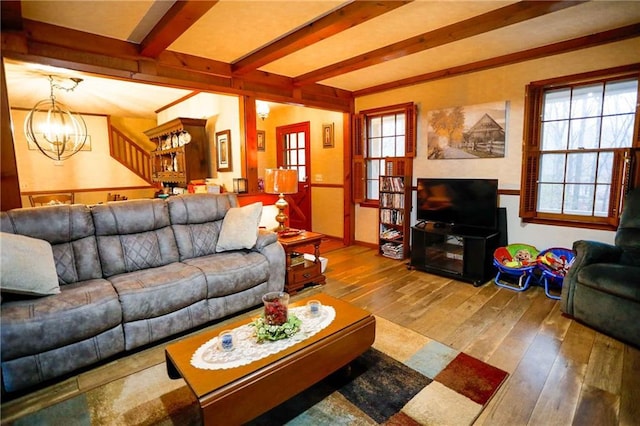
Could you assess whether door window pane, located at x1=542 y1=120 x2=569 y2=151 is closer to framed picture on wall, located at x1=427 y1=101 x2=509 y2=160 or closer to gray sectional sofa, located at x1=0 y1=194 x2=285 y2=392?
framed picture on wall, located at x1=427 y1=101 x2=509 y2=160

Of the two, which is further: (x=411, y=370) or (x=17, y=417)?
(x=411, y=370)

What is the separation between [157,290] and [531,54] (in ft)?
14.2

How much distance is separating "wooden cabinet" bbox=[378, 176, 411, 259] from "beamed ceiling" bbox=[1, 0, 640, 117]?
148 cm

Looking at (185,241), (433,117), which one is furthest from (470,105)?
(185,241)

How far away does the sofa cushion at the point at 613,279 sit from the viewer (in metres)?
2.37

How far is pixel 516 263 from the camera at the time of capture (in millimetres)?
3572

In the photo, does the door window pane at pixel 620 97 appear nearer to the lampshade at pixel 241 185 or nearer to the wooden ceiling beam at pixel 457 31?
the wooden ceiling beam at pixel 457 31

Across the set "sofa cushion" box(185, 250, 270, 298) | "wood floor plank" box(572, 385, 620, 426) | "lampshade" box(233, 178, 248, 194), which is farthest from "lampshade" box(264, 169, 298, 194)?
"wood floor plank" box(572, 385, 620, 426)

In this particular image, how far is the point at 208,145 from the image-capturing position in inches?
219

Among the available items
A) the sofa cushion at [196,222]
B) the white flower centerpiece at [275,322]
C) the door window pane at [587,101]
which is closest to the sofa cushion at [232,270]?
the sofa cushion at [196,222]

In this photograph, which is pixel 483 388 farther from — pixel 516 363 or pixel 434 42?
pixel 434 42

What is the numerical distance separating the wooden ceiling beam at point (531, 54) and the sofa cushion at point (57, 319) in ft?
14.0

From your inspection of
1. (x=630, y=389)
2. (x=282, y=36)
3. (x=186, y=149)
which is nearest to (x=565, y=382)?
(x=630, y=389)

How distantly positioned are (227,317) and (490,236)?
2912mm
